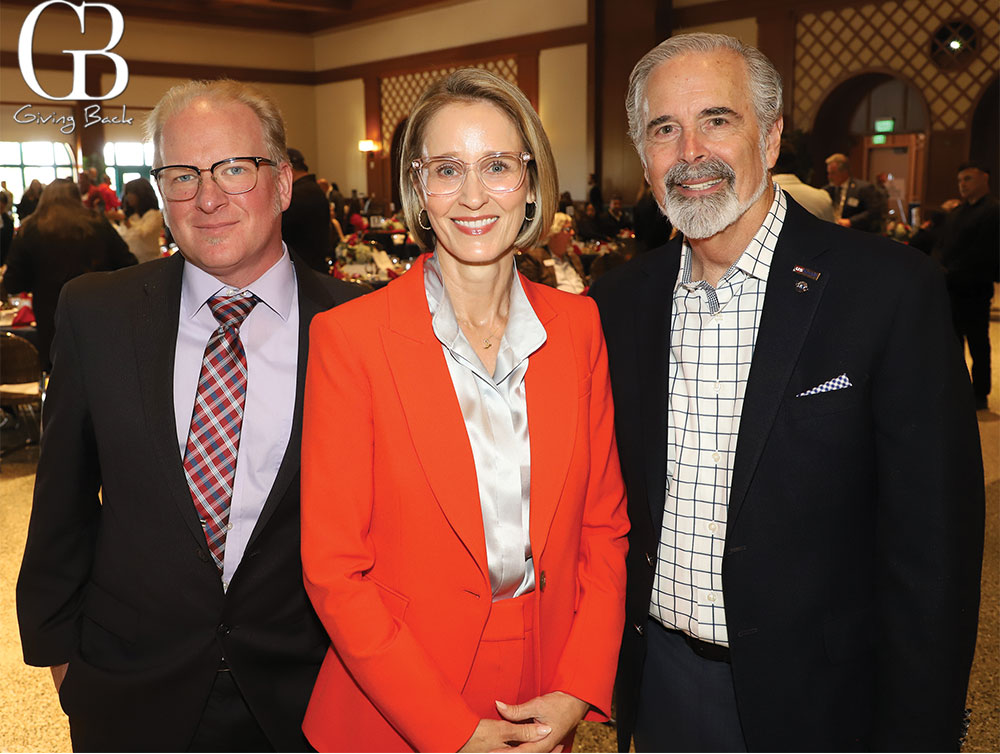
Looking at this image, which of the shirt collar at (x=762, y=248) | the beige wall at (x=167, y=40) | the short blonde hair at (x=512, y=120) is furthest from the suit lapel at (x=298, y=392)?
the beige wall at (x=167, y=40)

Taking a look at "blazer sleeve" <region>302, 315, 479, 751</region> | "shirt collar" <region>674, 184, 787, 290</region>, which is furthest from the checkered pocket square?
"blazer sleeve" <region>302, 315, 479, 751</region>

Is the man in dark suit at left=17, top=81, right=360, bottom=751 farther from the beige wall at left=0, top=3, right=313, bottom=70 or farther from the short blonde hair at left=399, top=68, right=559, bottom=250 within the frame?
the beige wall at left=0, top=3, right=313, bottom=70

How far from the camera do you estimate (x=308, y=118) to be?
20.8m

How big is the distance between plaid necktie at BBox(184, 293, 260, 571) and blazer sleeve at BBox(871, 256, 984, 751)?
1.15m

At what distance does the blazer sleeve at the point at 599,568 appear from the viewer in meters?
1.54

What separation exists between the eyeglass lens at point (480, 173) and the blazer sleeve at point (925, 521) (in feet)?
2.31

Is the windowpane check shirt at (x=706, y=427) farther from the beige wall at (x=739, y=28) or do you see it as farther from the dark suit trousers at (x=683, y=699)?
the beige wall at (x=739, y=28)

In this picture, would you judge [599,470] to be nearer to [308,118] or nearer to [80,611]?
[80,611]

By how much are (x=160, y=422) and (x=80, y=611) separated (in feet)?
1.46

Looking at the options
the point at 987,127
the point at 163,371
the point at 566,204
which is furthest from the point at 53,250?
the point at 987,127

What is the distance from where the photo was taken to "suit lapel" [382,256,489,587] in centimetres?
142

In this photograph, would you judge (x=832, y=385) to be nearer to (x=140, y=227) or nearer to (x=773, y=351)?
(x=773, y=351)

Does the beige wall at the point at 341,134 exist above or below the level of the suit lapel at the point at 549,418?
above

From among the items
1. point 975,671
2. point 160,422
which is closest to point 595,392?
point 160,422
